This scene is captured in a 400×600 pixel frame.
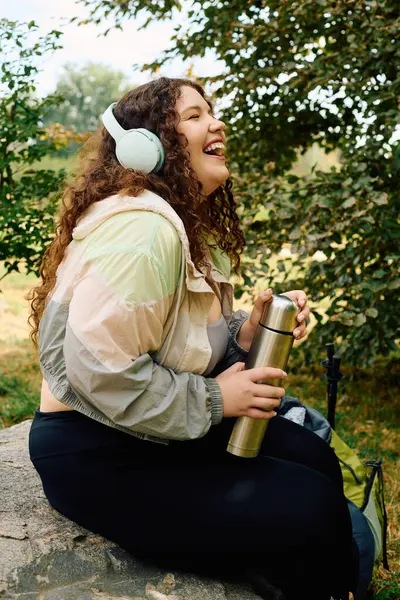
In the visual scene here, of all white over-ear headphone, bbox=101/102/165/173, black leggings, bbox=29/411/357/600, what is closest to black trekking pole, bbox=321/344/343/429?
black leggings, bbox=29/411/357/600

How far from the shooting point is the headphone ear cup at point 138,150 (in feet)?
6.39

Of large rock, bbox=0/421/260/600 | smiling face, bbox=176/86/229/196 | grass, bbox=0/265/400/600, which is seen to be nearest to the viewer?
large rock, bbox=0/421/260/600

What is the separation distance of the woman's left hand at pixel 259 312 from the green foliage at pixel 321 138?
1183 millimetres

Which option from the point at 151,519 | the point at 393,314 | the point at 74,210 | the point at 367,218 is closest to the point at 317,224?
the point at 367,218

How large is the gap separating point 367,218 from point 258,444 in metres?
1.93

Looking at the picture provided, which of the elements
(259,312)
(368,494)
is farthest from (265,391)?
(368,494)

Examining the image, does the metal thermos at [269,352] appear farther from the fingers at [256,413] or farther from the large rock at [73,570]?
the large rock at [73,570]

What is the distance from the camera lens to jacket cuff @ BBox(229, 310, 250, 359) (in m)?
2.36

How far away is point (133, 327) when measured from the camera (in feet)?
5.42

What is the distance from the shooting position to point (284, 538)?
5.87 ft

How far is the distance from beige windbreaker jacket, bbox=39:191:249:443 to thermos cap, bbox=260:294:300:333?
16 cm

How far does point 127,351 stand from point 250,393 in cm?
33

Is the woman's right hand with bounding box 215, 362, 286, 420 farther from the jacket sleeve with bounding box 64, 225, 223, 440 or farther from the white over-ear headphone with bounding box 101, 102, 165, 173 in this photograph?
the white over-ear headphone with bounding box 101, 102, 165, 173

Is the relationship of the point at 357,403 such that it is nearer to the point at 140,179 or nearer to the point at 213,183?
the point at 213,183
